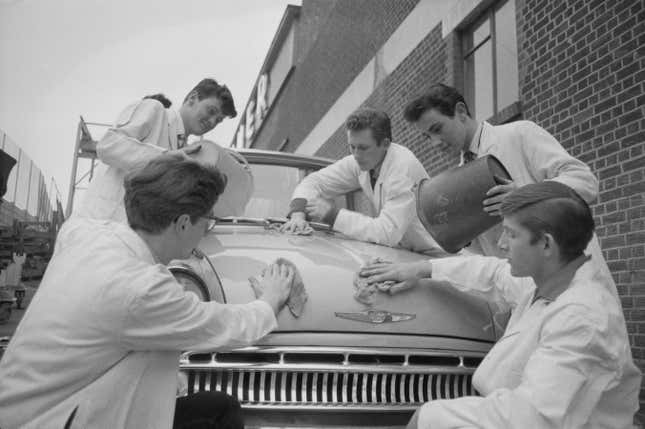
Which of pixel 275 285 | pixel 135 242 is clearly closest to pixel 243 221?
pixel 275 285

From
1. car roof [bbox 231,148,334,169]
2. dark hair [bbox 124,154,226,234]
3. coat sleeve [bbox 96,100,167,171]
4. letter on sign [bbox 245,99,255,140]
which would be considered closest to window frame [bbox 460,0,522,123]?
car roof [bbox 231,148,334,169]

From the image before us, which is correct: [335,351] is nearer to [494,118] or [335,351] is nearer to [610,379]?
[610,379]

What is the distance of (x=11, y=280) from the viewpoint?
10.8m

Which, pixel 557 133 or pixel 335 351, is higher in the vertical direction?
pixel 557 133

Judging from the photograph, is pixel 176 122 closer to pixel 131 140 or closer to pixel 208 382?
pixel 131 140

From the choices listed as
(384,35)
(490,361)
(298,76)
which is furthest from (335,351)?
(298,76)

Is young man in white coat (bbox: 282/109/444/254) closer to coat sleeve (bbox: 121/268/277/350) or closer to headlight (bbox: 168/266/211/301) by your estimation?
headlight (bbox: 168/266/211/301)

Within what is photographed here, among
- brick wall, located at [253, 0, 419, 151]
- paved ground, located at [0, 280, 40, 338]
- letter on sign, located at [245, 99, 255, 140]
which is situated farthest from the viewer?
letter on sign, located at [245, 99, 255, 140]

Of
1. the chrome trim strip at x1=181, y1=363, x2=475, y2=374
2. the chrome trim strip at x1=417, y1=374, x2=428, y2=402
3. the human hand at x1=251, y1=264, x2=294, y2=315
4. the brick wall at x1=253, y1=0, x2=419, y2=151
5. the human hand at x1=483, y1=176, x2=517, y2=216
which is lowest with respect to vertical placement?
the chrome trim strip at x1=417, y1=374, x2=428, y2=402

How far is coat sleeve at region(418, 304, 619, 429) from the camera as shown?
4.15ft

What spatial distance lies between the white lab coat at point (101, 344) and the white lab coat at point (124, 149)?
1149mm

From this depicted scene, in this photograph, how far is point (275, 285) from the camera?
6.37 ft

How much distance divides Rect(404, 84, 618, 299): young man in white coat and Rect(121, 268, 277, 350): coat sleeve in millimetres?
1490

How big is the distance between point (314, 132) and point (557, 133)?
8.91 metres
